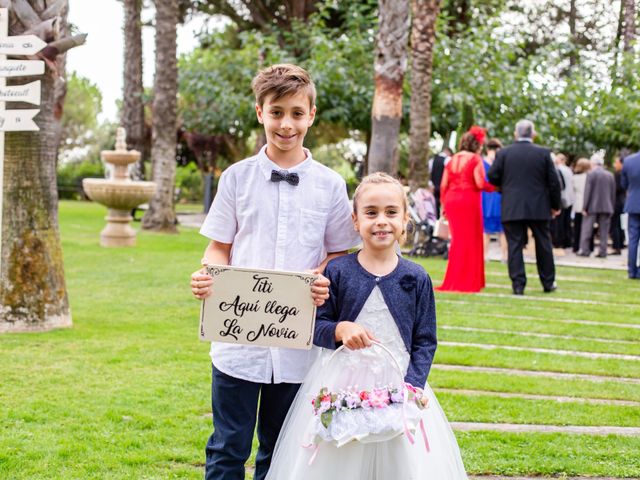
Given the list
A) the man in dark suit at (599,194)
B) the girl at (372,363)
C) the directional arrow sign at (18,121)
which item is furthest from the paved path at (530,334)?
the man in dark suit at (599,194)

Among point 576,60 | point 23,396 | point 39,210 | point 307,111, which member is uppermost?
point 576,60

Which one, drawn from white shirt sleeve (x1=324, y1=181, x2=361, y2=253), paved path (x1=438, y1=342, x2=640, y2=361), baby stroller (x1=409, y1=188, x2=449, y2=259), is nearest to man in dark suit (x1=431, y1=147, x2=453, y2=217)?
baby stroller (x1=409, y1=188, x2=449, y2=259)

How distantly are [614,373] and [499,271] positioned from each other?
319 inches

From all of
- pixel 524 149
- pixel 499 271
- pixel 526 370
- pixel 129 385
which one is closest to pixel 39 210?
pixel 129 385

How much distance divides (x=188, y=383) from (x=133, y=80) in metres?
21.5

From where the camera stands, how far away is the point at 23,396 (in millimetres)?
5973

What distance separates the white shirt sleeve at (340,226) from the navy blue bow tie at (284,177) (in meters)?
0.18

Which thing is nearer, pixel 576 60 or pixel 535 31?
pixel 576 60

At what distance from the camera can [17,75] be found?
286 inches

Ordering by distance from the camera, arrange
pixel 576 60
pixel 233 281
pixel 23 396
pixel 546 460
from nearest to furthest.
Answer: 1. pixel 233 281
2. pixel 546 460
3. pixel 23 396
4. pixel 576 60

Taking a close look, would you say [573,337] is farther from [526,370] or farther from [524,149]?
[524,149]

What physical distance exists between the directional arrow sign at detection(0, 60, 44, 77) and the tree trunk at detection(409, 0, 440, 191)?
453 inches

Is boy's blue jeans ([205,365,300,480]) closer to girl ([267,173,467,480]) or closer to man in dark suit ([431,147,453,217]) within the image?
girl ([267,173,467,480])

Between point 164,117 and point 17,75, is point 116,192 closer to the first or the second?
point 164,117
